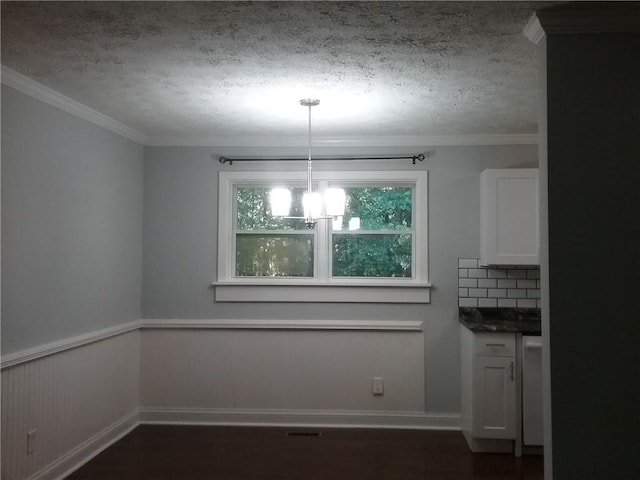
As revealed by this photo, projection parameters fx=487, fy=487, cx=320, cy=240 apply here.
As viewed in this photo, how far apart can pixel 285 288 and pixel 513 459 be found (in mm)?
2129

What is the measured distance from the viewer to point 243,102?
315 centimetres

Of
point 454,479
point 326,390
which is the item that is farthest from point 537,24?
point 326,390

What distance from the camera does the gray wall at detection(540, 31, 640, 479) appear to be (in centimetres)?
188

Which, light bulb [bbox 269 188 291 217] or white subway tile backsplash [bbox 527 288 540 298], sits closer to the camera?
light bulb [bbox 269 188 291 217]

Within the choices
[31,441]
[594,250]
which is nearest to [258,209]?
[31,441]

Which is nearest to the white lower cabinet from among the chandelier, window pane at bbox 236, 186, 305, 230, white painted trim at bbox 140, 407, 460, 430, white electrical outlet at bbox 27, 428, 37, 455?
white painted trim at bbox 140, 407, 460, 430

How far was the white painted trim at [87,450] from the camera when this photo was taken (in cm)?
297

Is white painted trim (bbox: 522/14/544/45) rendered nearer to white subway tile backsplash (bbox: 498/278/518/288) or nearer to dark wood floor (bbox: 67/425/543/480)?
white subway tile backsplash (bbox: 498/278/518/288)

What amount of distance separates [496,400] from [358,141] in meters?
2.29

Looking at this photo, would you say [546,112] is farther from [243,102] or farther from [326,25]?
[243,102]

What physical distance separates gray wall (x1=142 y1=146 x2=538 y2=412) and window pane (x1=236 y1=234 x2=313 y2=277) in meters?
0.26

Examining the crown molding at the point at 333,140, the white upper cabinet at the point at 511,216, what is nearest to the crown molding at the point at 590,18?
the white upper cabinet at the point at 511,216

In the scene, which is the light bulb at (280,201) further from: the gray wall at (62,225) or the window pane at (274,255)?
the gray wall at (62,225)

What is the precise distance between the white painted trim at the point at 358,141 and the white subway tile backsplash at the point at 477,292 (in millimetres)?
1213
